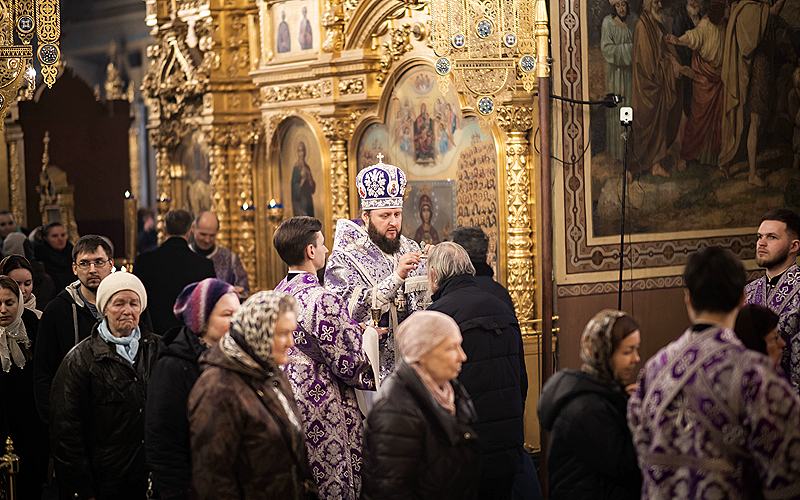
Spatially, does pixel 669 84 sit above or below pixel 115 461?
above

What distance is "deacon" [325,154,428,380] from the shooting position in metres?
6.97

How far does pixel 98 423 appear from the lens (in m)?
5.66

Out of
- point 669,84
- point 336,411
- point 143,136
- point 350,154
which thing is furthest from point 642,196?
point 143,136

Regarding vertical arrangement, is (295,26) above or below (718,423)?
above

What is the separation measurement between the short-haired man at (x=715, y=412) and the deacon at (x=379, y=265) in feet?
8.83

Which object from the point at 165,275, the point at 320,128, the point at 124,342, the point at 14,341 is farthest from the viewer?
the point at 320,128

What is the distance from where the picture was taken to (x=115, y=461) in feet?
18.5

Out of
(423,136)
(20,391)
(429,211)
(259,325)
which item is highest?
(423,136)

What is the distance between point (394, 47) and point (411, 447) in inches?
235

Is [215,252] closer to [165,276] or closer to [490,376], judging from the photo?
[165,276]

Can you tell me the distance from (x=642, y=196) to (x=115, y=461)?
176 inches

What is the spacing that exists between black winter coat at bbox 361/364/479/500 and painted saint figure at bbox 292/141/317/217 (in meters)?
7.14

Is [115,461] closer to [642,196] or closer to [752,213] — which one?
[642,196]

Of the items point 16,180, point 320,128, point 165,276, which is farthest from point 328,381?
point 16,180
